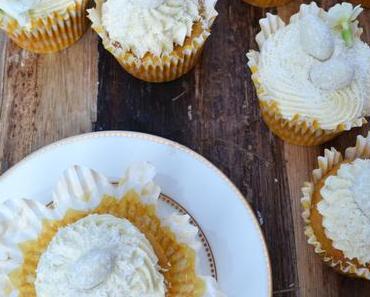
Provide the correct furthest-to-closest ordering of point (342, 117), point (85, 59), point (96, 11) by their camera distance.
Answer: point (85, 59) < point (96, 11) < point (342, 117)

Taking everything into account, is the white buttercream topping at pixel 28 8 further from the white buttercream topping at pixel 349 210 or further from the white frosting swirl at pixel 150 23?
the white buttercream topping at pixel 349 210

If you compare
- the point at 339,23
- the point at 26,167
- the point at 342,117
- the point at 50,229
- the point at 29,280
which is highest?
the point at 339,23

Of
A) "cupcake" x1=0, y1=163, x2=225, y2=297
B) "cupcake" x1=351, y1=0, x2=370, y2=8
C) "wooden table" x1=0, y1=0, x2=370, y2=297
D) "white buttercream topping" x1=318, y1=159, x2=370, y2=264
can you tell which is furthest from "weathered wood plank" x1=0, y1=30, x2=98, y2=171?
"cupcake" x1=351, y1=0, x2=370, y2=8

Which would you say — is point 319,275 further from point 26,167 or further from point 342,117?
point 26,167

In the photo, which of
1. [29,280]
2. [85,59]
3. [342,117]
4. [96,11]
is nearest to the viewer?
[29,280]

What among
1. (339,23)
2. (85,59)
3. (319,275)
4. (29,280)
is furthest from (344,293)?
(85,59)

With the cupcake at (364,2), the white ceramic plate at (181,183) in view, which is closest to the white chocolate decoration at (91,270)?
the white ceramic plate at (181,183)

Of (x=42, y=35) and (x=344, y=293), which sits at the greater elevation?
(x=42, y=35)
